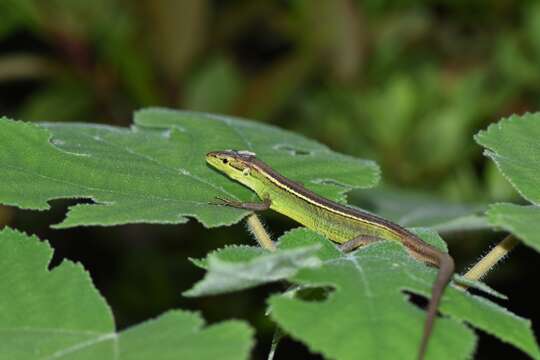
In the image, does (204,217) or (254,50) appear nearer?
(204,217)

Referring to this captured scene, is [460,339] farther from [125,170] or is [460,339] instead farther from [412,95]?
[412,95]

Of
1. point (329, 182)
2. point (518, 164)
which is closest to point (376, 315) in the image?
point (518, 164)

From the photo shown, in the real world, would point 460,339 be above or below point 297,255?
below

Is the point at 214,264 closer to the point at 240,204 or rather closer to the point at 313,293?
the point at 313,293

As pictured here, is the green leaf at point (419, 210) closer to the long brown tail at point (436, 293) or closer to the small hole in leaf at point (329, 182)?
the small hole in leaf at point (329, 182)

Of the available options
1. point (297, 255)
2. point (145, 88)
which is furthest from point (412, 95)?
point (297, 255)

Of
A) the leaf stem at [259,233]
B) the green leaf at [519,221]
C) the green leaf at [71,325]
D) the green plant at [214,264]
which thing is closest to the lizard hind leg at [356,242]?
the green plant at [214,264]
